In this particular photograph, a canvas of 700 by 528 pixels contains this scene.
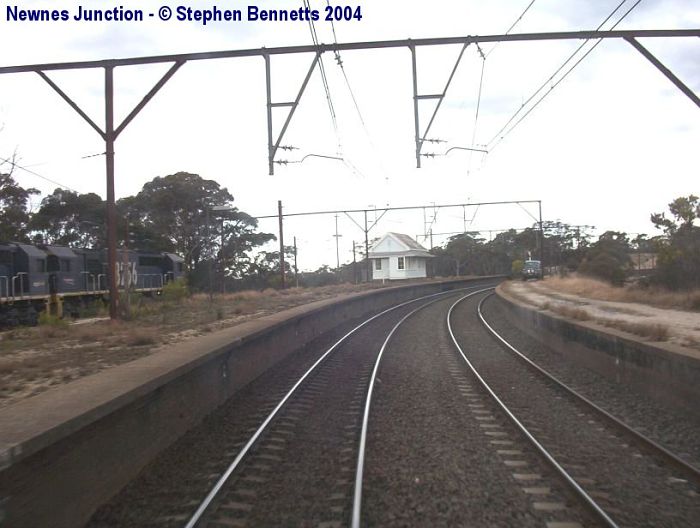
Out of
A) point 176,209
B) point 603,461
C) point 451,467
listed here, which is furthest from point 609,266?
point 451,467

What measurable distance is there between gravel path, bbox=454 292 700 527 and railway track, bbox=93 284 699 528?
2 centimetres

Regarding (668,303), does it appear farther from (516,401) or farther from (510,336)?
(516,401)

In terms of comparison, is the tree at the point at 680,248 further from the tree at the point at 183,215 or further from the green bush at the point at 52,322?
the tree at the point at 183,215

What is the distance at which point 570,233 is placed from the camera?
9269cm

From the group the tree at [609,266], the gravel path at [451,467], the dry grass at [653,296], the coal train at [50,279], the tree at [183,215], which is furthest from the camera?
the tree at [183,215]

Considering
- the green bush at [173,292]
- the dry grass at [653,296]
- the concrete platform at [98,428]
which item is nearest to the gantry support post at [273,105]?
the concrete platform at [98,428]

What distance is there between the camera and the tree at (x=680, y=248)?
1189 inches

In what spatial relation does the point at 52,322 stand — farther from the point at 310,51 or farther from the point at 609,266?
the point at 609,266

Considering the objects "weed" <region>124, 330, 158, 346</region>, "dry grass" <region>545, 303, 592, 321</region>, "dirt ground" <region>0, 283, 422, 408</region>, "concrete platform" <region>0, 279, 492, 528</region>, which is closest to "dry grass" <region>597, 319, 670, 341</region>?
"dry grass" <region>545, 303, 592, 321</region>

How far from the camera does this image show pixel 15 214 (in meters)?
40.3

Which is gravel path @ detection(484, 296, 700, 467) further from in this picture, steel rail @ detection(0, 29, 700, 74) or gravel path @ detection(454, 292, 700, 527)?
steel rail @ detection(0, 29, 700, 74)

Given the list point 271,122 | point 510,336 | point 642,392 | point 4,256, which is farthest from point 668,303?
point 4,256

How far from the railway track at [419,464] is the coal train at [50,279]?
46.7 feet

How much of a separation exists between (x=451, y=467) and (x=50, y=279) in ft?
81.0
